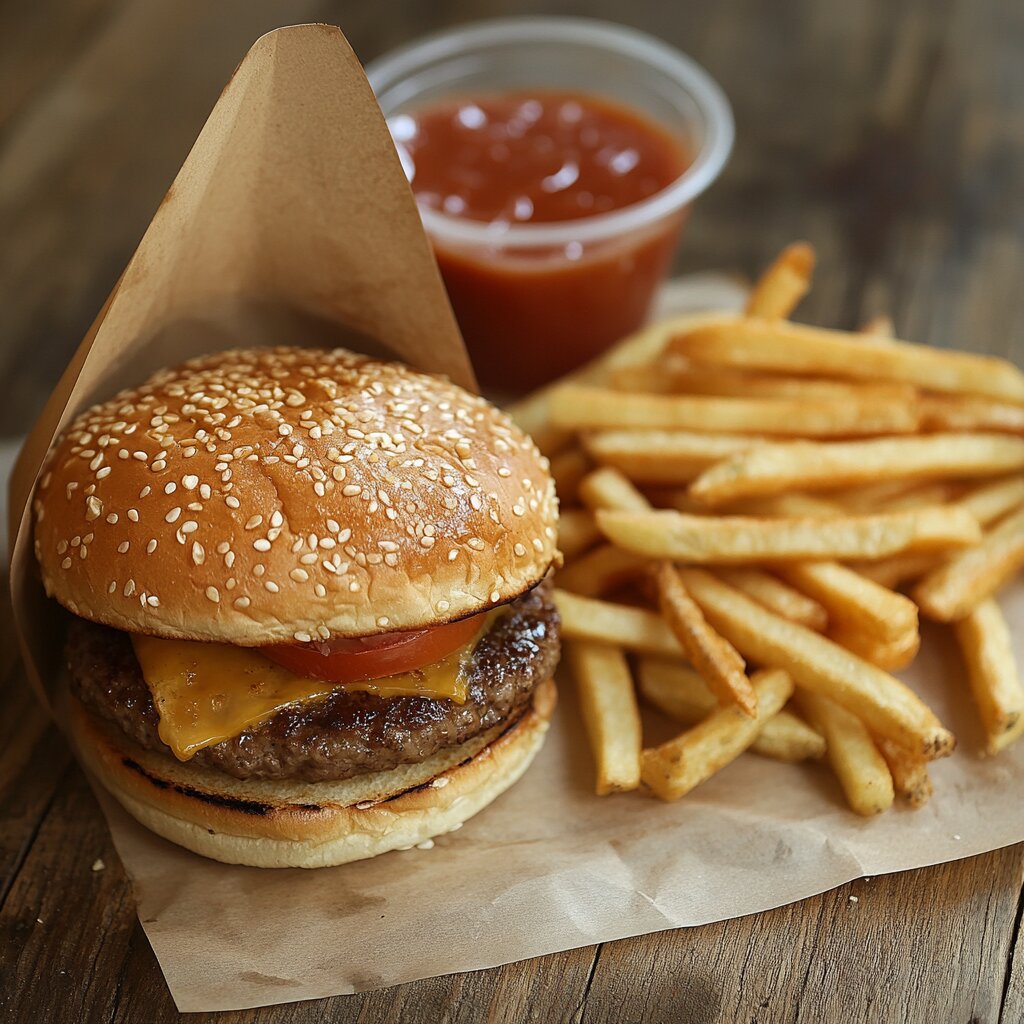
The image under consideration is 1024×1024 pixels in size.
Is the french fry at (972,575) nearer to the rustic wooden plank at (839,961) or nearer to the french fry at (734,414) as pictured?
the french fry at (734,414)

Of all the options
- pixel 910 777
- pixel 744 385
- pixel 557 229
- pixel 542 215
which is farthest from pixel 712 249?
pixel 910 777

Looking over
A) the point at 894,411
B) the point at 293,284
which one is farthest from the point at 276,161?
the point at 894,411

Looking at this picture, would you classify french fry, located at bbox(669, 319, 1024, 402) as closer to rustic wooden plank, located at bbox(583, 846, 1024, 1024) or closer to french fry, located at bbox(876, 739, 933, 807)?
french fry, located at bbox(876, 739, 933, 807)

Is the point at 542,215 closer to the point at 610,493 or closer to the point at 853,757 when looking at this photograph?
the point at 610,493

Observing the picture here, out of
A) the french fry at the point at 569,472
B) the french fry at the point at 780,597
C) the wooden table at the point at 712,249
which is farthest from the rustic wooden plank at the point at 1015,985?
the french fry at the point at 569,472

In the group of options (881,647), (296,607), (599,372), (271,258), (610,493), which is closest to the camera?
(296,607)
